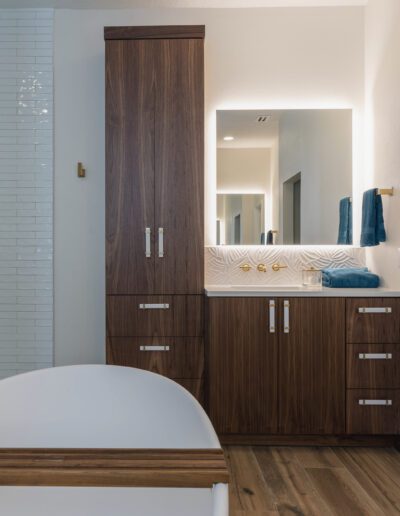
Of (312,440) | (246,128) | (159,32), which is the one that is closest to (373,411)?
(312,440)

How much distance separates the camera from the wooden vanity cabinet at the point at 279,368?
239 cm

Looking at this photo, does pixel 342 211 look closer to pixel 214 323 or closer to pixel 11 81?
pixel 214 323

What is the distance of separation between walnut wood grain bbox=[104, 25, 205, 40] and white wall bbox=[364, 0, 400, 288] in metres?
1.15

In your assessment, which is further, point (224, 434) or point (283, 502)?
point (224, 434)

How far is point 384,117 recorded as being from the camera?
267 centimetres

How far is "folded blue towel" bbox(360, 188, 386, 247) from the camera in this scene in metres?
2.63

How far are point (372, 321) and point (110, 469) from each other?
1.99m

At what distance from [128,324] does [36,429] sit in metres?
1.31

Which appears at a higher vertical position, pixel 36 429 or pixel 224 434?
pixel 36 429

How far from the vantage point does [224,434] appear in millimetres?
2424

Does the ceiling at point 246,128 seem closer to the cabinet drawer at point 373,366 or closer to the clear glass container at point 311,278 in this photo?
the clear glass container at point 311,278

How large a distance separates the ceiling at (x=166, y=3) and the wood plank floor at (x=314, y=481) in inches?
115

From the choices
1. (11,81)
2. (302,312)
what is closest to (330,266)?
(302,312)

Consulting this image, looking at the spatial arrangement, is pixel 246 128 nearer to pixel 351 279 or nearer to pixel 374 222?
pixel 374 222
